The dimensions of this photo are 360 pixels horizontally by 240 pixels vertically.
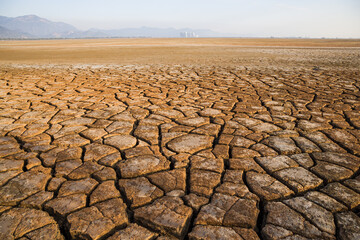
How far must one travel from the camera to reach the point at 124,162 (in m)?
1.73

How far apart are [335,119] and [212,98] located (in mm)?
1603

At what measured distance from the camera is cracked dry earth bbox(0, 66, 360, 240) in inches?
45.6

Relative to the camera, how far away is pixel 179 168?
165cm

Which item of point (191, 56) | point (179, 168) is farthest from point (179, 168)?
point (191, 56)

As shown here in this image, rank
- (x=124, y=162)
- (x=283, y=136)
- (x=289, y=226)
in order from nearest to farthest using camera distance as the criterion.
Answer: (x=289, y=226), (x=124, y=162), (x=283, y=136)

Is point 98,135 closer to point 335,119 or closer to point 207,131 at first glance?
point 207,131

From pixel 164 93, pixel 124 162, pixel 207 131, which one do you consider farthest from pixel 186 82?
pixel 124 162

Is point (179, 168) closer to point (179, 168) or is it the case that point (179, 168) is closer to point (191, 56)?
point (179, 168)

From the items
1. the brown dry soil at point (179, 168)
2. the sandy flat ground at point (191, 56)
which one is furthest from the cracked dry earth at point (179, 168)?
the sandy flat ground at point (191, 56)

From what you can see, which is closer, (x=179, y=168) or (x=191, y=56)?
(x=179, y=168)

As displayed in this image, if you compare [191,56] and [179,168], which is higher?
[191,56]

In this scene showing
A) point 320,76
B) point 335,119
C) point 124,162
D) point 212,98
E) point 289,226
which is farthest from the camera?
point 320,76

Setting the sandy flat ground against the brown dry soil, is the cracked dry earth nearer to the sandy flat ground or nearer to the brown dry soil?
the brown dry soil

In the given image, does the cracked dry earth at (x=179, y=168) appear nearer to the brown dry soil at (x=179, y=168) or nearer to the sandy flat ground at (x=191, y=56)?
the brown dry soil at (x=179, y=168)
